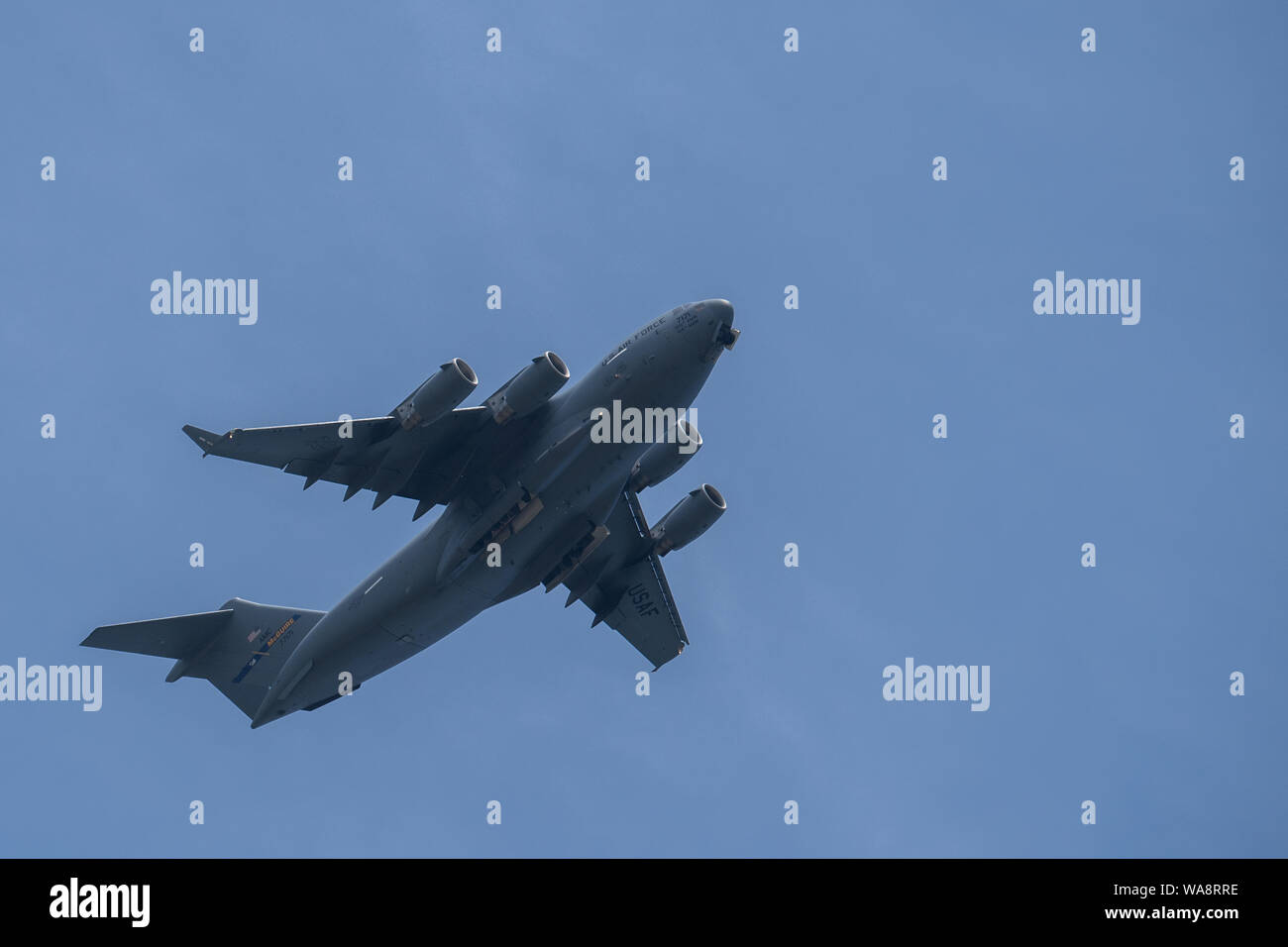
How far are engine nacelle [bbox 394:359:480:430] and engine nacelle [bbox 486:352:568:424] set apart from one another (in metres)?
0.86

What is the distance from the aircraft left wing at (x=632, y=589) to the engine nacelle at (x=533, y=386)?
5.97 m

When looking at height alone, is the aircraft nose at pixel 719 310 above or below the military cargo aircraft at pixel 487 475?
above

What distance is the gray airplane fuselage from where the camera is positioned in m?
30.4

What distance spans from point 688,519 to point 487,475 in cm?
579

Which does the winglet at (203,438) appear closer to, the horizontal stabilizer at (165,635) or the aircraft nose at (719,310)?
the horizontal stabilizer at (165,635)

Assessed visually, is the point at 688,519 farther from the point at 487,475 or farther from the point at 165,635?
the point at 165,635

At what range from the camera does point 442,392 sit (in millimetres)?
30531

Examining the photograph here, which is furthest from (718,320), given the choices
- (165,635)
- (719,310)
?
(165,635)

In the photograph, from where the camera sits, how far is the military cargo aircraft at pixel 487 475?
3058 centimetres

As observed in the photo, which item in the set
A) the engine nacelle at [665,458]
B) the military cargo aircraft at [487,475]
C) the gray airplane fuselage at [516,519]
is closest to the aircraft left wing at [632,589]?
the military cargo aircraft at [487,475]

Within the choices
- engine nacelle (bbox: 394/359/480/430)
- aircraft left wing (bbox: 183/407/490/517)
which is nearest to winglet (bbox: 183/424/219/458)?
aircraft left wing (bbox: 183/407/490/517)

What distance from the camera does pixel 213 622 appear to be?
3784 cm

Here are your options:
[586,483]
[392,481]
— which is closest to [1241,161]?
[586,483]

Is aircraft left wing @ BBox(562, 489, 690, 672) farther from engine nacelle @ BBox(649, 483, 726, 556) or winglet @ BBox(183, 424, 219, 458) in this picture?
winglet @ BBox(183, 424, 219, 458)
